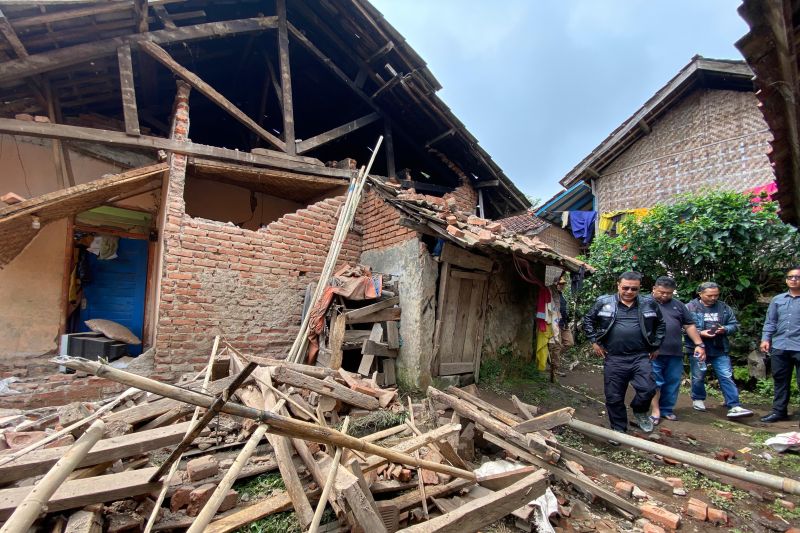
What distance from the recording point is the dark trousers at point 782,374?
15.1 ft

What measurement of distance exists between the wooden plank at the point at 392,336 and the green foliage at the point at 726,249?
6102mm

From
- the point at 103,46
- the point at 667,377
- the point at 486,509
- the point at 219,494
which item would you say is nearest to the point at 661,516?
the point at 486,509

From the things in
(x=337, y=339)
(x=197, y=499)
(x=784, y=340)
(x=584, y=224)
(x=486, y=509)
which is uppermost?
(x=584, y=224)

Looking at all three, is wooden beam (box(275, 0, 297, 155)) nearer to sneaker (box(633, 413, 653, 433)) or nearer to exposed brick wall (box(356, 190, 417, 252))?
exposed brick wall (box(356, 190, 417, 252))

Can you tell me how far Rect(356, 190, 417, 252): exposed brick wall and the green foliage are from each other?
5798 mm

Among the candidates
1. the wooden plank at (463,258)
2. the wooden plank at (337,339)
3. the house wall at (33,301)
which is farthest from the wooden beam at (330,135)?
the house wall at (33,301)

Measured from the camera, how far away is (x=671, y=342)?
477cm

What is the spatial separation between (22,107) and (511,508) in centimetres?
792

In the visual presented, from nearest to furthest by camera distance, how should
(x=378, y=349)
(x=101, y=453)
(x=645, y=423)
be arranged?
(x=101, y=453) → (x=645, y=423) → (x=378, y=349)

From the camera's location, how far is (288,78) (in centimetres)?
595

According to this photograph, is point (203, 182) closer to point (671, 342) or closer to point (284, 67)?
point (284, 67)

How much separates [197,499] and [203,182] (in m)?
6.22

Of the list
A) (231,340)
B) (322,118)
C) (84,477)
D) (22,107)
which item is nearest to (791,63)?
(84,477)

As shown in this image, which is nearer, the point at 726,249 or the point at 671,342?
the point at 671,342
